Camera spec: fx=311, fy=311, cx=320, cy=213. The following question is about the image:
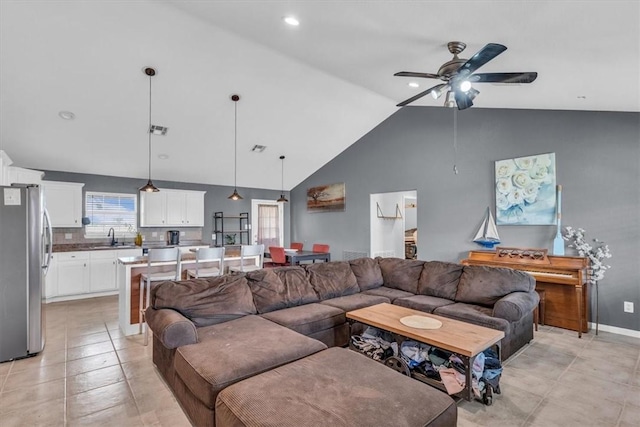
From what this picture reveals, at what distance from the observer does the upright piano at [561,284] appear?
3631mm

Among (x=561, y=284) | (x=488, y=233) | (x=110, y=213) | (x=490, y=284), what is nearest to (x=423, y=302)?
(x=490, y=284)

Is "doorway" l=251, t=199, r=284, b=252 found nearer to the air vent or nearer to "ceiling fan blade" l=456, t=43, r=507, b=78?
the air vent

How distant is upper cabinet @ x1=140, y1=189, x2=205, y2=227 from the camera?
6516 millimetres

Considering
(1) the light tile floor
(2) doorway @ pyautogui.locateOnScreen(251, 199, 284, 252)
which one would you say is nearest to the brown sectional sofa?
(1) the light tile floor

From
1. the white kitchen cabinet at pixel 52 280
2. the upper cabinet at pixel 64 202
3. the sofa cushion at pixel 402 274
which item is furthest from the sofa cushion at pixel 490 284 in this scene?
the upper cabinet at pixel 64 202

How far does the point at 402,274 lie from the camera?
4.15 metres

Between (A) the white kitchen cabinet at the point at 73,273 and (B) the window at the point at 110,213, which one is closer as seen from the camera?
(A) the white kitchen cabinet at the point at 73,273

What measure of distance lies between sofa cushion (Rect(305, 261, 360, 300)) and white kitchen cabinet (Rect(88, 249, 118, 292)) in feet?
13.6

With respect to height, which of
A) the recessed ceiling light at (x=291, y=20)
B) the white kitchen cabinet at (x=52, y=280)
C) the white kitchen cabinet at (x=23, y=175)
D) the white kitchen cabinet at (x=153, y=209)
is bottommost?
the white kitchen cabinet at (x=52, y=280)

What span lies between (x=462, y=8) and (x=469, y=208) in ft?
11.7

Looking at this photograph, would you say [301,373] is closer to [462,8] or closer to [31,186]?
[462,8]

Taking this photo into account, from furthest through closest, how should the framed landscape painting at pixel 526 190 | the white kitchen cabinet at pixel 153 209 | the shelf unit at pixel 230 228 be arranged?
the shelf unit at pixel 230 228
the white kitchen cabinet at pixel 153 209
the framed landscape painting at pixel 526 190

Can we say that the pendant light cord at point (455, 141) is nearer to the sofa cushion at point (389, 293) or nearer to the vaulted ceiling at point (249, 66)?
the vaulted ceiling at point (249, 66)

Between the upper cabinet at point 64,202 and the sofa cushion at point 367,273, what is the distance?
5.20 metres
